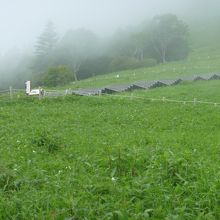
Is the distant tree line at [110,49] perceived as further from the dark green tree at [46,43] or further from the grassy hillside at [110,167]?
the grassy hillside at [110,167]

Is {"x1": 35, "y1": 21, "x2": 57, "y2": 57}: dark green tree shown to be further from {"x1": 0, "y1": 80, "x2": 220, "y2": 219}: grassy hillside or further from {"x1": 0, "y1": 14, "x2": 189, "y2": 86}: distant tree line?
{"x1": 0, "y1": 80, "x2": 220, "y2": 219}: grassy hillside

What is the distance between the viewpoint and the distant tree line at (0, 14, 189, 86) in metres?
94.0

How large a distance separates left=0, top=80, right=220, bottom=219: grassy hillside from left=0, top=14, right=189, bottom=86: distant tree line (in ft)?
217

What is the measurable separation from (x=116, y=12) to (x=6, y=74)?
82.1 m

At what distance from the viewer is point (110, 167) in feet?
42.8

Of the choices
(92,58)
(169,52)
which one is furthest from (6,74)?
(169,52)

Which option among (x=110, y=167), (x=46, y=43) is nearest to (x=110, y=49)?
(x=46, y=43)

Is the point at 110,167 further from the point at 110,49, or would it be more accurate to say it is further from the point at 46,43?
the point at 46,43

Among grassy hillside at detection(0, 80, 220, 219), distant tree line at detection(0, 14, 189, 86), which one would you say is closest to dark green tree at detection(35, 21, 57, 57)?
distant tree line at detection(0, 14, 189, 86)

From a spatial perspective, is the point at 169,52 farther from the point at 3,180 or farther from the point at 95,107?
the point at 3,180

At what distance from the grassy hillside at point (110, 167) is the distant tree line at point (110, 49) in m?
66.2

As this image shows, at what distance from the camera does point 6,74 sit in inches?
3846

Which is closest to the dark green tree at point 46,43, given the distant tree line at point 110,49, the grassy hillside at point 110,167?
the distant tree line at point 110,49

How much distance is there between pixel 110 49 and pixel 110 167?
90.7 metres
